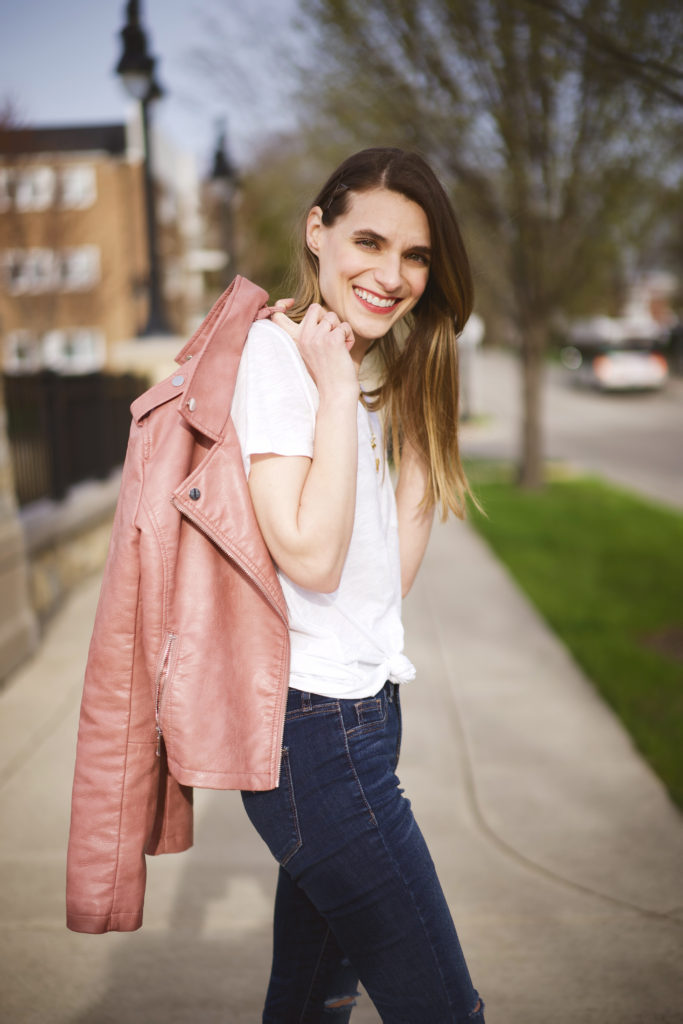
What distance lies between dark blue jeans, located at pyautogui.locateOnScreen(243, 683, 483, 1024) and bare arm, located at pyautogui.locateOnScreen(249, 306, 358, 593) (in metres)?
0.25

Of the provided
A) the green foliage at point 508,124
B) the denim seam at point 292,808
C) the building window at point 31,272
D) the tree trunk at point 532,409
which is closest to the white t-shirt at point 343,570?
the denim seam at point 292,808

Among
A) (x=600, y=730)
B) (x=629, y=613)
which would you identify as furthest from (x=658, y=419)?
(x=600, y=730)

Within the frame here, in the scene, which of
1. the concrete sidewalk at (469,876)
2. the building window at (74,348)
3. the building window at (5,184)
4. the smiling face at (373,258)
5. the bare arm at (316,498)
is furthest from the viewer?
the building window at (74,348)

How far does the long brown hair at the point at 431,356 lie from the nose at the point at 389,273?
0.36 feet

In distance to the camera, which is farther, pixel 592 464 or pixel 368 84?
pixel 592 464

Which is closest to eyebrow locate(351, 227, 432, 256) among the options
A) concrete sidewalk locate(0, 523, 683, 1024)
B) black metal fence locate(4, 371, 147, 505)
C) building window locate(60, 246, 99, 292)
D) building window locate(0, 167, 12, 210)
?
concrete sidewalk locate(0, 523, 683, 1024)

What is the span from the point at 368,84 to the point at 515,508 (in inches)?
215

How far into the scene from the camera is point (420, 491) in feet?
6.63

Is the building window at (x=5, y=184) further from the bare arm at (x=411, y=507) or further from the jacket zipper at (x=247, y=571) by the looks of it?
the jacket zipper at (x=247, y=571)

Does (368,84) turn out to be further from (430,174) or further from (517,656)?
(430,174)

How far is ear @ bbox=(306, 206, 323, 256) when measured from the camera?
1889 millimetres

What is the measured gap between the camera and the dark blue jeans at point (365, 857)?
1.56 meters

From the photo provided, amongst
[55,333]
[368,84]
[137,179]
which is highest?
[137,179]

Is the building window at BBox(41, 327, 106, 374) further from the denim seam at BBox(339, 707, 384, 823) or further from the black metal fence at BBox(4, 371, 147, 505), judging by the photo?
the denim seam at BBox(339, 707, 384, 823)
